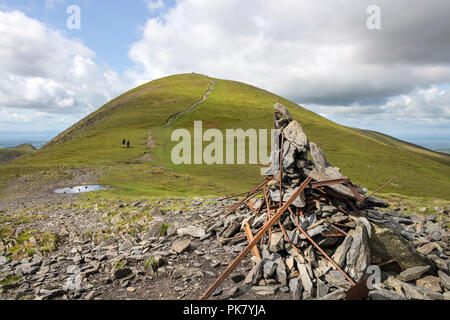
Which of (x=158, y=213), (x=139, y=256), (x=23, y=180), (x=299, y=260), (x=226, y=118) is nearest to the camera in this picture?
(x=299, y=260)

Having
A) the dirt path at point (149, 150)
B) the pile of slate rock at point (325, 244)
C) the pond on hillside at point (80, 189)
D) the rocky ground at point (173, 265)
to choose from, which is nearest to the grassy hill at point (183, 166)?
the dirt path at point (149, 150)

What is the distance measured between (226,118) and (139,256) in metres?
87.4

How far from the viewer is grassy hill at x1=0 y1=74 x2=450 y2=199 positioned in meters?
36.3

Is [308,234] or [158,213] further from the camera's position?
[158,213]

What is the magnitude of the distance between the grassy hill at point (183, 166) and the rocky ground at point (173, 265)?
14.7 m

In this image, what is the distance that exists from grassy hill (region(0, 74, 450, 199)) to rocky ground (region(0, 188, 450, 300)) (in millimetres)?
14741

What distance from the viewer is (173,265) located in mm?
8805

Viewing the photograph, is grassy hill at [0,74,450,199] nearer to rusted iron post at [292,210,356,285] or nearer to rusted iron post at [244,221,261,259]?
rusted iron post at [244,221,261,259]

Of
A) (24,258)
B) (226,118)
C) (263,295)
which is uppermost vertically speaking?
(226,118)

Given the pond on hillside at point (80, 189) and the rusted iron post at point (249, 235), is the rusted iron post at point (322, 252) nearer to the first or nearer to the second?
the rusted iron post at point (249, 235)

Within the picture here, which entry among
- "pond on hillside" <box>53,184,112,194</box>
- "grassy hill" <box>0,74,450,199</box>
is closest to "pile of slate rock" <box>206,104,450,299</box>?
"grassy hill" <box>0,74,450,199</box>
